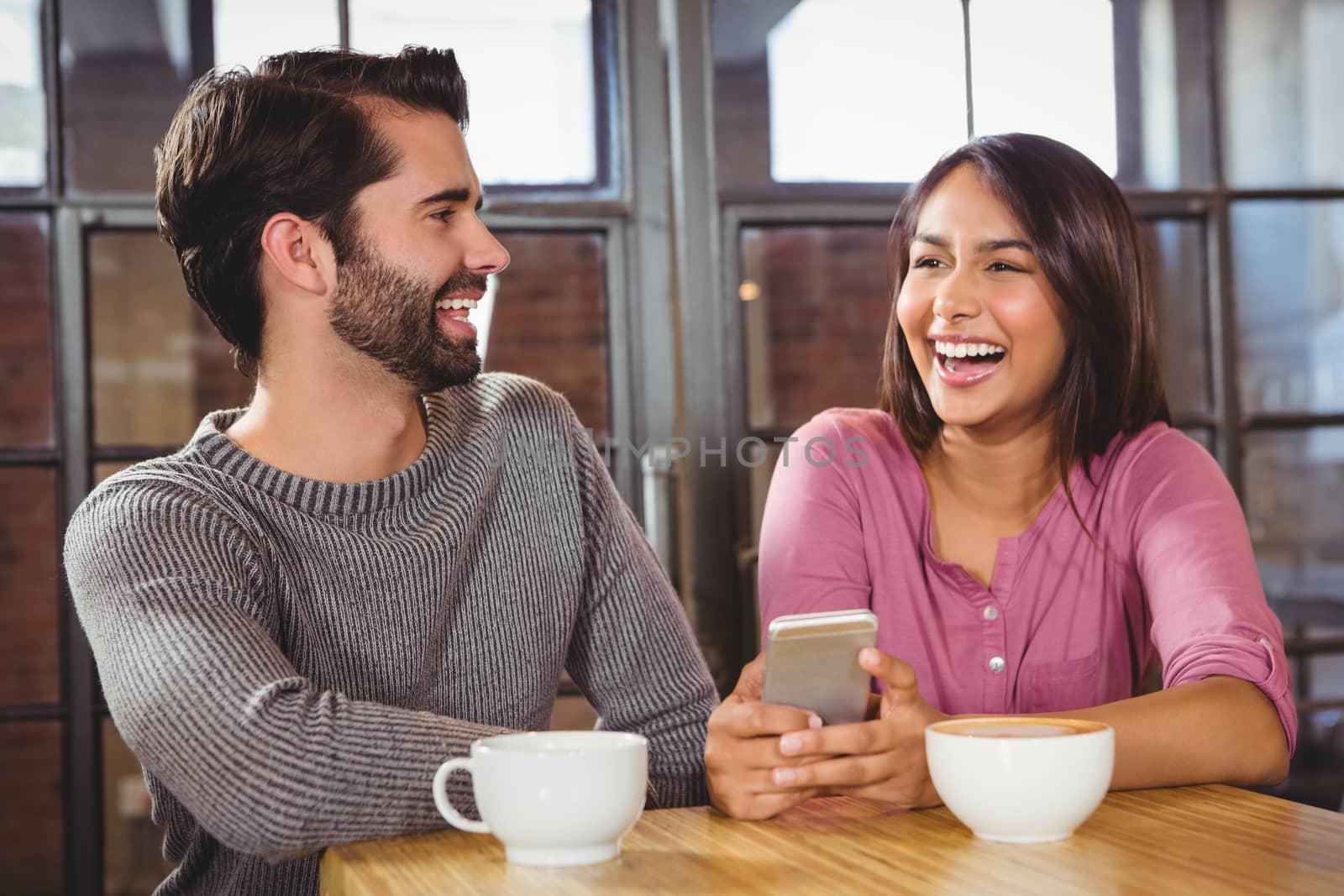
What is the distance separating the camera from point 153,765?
3.38 ft

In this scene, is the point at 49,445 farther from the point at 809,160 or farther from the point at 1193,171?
the point at 1193,171

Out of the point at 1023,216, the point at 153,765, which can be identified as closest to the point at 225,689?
the point at 153,765

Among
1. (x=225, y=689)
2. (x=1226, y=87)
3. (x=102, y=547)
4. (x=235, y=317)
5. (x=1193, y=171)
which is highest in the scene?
(x=1226, y=87)

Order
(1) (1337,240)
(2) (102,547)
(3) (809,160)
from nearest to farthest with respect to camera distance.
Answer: (2) (102,547)
(3) (809,160)
(1) (1337,240)

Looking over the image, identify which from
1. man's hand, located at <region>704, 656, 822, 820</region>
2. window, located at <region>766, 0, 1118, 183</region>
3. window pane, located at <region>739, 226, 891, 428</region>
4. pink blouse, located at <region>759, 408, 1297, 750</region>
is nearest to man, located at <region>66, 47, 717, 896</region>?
pink blouse, located at <region>759, 408, 1297, 750</region>

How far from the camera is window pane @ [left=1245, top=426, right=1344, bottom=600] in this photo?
265 centimetres

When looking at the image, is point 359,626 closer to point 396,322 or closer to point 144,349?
point 396,322

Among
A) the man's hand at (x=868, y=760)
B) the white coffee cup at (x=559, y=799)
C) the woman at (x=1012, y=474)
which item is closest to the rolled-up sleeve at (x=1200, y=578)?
the woman at (x=1012, y=474)

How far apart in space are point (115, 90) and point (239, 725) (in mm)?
1713

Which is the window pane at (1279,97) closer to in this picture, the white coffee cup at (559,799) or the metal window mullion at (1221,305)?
the metal window mullion at (1221,305)

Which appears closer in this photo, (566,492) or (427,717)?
(427,717)

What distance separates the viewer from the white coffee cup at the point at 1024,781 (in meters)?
0.86

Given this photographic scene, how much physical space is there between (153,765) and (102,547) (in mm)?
224

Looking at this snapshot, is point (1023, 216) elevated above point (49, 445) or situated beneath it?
elevated above
